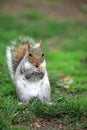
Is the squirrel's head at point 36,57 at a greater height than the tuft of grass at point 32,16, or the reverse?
the tuft of grass at point 32,16

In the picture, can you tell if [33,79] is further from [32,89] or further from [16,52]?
[16,52]

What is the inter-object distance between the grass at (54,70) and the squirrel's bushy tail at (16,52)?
0.92 feet

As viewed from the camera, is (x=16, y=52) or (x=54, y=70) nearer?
(x=16, y=52)

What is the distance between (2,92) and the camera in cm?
666

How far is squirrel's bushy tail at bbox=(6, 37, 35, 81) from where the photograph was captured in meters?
6.79

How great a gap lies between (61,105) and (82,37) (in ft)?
23.0

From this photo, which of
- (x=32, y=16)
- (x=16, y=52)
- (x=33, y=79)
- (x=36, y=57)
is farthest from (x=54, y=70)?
(x=32, y=16)

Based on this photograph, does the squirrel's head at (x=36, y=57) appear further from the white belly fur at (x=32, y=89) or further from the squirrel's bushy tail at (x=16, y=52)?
the squirrel's bushy tail at (x=16, y=52)

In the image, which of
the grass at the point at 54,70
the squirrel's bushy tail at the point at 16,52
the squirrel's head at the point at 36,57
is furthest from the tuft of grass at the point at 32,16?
the squirrel's head at the point at 36,57

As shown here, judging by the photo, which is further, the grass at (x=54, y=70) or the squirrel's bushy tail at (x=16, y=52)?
the squirrel's bushy tail at (x=16, y=52)

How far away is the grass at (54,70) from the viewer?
5535 millimetres

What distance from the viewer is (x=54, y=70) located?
9.16m

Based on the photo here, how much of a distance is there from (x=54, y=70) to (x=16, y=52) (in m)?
2.40

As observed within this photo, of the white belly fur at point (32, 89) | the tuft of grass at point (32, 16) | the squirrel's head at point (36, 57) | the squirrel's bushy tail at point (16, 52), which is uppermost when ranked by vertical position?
the tuft of grass at point (32, 16)
